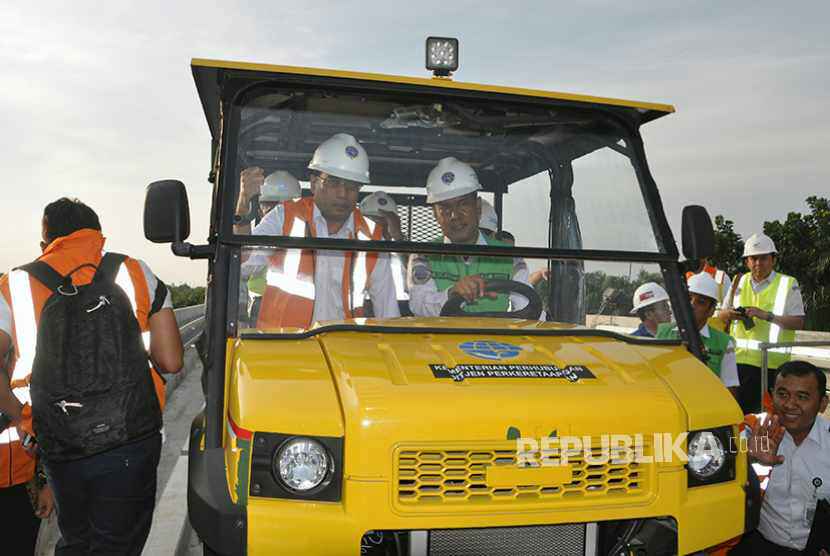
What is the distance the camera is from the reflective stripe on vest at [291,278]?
10.5ft

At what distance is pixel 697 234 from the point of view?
137 inches

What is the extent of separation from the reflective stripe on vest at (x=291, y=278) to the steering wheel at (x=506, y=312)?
1.89 ft

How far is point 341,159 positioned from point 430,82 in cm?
55

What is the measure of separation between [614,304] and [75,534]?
7.94 feet

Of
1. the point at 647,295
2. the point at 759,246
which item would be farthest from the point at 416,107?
the point at 759,246

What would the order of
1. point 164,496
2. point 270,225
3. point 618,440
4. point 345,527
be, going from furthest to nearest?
point 164,496 < point 270,225 < point 618,440 < point 345,527

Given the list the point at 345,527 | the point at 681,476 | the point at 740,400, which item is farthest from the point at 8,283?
the point at 740,400

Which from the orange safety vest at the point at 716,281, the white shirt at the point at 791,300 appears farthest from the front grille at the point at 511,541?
the white shirt at the point at 791,300

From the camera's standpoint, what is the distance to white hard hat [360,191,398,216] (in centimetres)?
400

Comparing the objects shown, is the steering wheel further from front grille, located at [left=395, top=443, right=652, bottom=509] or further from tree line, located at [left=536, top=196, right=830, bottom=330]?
tree line, located at [left=536, top=196, right=830, bottom=330]

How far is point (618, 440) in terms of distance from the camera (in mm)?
2629

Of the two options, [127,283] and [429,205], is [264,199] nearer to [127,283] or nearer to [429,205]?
[127,283]

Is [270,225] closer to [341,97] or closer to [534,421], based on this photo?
[341,97]

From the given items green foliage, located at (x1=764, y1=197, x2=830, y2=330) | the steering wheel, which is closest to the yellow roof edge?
the steering wheel
